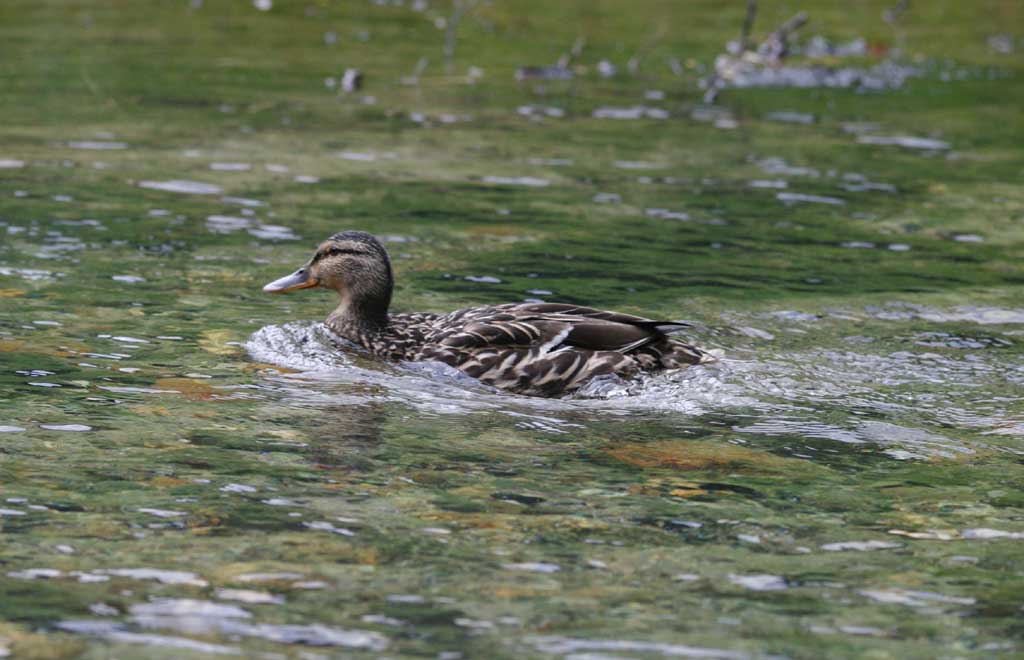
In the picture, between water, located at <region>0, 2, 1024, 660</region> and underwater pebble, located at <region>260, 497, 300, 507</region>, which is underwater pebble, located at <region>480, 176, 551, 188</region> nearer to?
water, located at <region>0, 2, 1024, 660</region>

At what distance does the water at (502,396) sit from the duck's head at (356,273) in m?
0.36

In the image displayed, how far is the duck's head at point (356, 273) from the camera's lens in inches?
426

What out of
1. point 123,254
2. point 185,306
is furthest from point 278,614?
point 123,254

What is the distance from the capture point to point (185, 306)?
11.3m

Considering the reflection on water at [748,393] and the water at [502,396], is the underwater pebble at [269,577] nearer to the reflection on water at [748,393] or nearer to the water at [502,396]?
the water at [502,396]

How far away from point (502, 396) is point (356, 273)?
172 cm

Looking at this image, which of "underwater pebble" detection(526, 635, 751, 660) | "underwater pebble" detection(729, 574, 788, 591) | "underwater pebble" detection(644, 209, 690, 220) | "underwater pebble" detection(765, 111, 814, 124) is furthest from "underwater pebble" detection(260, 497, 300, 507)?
"underwater pebble" detection(765, 111, 814, 124)

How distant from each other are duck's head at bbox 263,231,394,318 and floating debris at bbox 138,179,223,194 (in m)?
4.65

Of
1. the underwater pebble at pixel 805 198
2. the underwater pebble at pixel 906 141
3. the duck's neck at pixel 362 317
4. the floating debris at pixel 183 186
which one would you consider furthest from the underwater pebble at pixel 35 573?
the underwater pebble at pixel 906 141

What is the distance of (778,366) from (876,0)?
88.2ft

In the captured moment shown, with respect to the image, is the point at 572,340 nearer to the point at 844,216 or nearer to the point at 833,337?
the point at 833,337

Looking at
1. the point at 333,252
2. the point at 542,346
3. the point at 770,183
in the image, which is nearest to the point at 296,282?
the point at 333,252

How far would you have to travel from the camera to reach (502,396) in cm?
966

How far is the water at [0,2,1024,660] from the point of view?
6.11 meters
